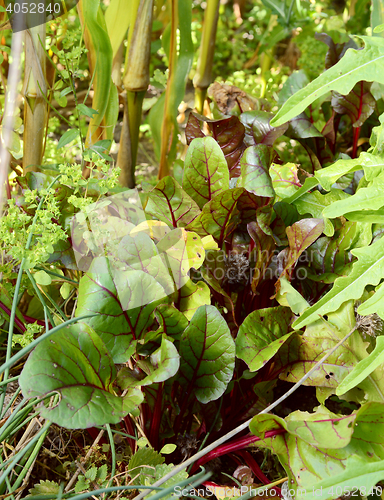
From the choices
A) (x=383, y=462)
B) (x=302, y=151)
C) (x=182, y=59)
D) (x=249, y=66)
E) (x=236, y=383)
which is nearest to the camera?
(x=383, y=462)

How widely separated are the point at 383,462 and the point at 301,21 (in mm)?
1256

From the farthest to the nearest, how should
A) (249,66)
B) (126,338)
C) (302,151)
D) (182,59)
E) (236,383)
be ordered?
(249,66)
(302,151)
(182,59)
(236,383)
(126,338)

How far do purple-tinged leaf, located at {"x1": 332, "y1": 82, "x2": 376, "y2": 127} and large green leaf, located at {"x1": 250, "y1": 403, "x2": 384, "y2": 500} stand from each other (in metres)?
0.69

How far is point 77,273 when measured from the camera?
0.73 metres

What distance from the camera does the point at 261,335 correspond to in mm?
604

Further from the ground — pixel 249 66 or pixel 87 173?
pixel 249 66

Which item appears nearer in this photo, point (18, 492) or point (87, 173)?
point (18, 492)

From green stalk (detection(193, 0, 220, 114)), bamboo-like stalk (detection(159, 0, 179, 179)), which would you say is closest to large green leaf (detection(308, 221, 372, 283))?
bamboo-like stalk (detection(159, 0, 179, 179))

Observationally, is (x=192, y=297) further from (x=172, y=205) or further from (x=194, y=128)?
(x=194, y=128)

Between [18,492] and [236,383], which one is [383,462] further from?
[18,492]

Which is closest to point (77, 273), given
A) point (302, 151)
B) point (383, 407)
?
point (383, 407)

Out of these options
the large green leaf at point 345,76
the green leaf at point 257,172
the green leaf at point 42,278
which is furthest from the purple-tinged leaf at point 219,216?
the green leaf at point 42,278

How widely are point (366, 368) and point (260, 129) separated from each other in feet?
1.63

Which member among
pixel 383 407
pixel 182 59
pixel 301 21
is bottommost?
pixel 383 407
